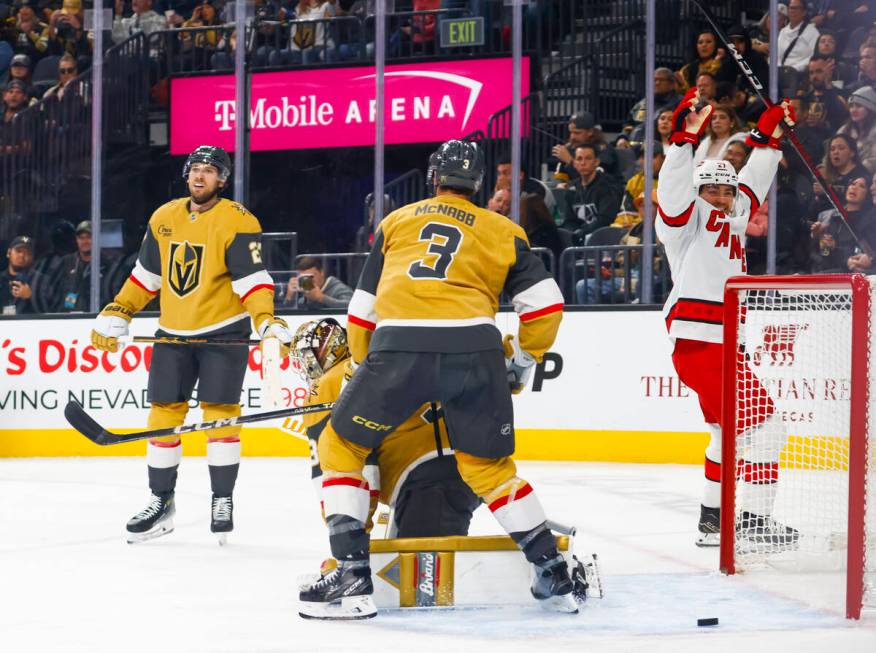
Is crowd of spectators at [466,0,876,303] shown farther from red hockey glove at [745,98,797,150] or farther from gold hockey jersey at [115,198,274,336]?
gold hockey jersey at [115,198,274,336]

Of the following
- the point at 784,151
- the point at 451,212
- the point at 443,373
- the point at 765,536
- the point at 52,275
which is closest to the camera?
the point at 443,373

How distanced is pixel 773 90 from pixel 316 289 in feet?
8.59

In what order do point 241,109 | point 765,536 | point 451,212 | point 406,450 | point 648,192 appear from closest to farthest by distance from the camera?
point 451,212 → point 406,450 → point 765,536 → point 648,192 → point 241,109

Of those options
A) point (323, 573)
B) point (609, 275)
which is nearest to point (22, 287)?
point (609, 275)

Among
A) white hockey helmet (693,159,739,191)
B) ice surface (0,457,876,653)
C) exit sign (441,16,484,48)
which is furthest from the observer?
exit sign (441,16,484,48)

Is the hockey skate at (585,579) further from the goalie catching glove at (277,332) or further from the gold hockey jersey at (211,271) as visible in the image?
the gold hockey jersey at (211,271)

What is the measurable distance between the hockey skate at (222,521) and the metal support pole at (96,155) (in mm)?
3326

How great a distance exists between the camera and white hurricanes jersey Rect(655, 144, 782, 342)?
4199 millimetres

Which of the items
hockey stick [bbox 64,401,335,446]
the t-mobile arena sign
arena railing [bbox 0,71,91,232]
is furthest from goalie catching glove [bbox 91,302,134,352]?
arena railing [bbox 0,71,91,232]

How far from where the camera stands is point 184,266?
4484 mm

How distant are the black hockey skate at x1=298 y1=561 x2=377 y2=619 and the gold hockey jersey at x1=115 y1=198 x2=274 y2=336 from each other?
1.40m

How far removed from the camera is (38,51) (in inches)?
365

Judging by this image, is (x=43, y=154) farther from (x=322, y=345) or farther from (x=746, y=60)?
(x=322, y=345)

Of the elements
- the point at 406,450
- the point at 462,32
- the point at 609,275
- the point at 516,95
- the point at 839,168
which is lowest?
the point at 406,450
